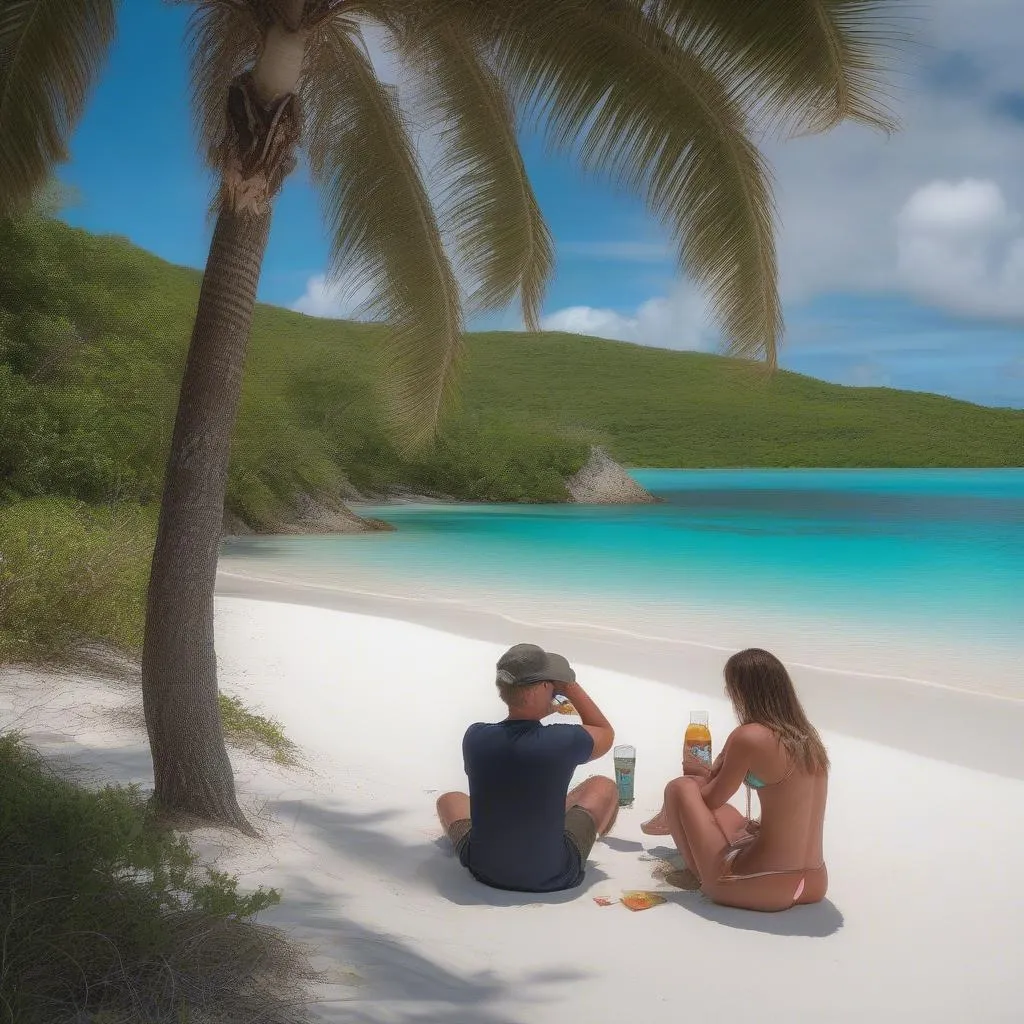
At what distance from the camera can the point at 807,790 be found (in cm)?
449

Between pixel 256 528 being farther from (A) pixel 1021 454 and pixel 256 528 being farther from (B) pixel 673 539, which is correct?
(A) pixel 1021 454

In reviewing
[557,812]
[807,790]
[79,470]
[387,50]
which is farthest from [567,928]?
[79,470]

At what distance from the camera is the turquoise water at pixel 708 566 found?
17.2 metres

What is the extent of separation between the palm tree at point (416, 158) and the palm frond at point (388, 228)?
0.01 meters

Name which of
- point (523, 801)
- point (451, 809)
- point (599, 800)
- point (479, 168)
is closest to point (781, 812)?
point (523, 801)

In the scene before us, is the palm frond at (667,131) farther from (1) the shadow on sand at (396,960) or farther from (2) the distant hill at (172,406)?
(1) the shadow on sand at (396,960)

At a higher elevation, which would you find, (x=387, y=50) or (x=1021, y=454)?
(x=1021, y=454)

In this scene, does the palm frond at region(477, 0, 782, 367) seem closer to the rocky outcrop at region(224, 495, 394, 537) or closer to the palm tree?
the palm tree

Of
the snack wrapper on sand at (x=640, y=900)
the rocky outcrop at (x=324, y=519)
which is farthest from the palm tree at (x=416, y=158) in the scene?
the rocky outcrop at (x=324, y=519)

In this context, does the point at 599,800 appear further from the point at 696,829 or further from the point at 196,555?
the point at 196,555

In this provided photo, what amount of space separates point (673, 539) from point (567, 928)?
93.8 feet

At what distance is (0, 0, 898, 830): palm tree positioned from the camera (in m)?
4.95

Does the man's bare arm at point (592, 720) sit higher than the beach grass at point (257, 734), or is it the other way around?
the man's bare arm at point (592, 720)

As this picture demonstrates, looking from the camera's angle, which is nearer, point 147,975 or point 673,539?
point 147,975
